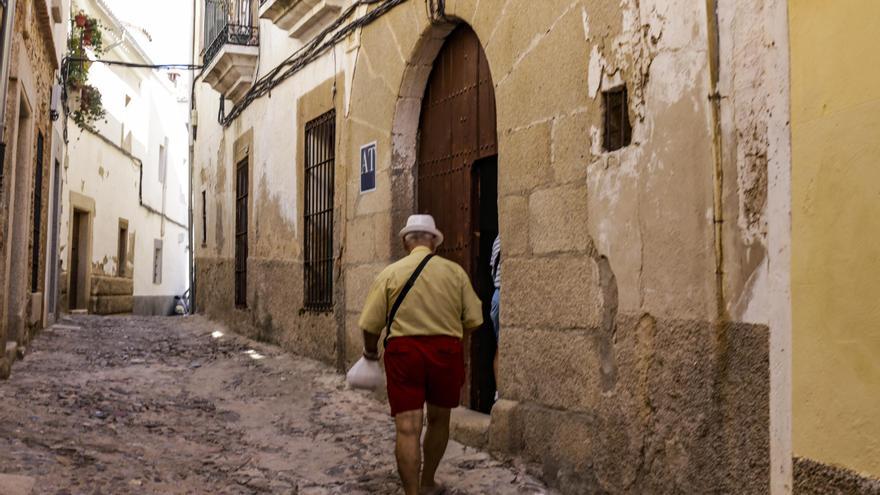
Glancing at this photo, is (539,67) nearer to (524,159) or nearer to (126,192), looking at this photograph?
(524,159)

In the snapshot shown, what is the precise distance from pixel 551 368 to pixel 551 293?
1.16 ft

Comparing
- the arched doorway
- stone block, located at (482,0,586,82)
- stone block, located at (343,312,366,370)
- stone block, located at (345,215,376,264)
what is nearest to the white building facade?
stone block, located at (345,215,376,264)

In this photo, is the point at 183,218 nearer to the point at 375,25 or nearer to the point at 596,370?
the point at 375,25

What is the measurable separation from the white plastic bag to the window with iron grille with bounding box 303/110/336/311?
3290mm

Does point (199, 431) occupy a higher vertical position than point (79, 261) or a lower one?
lower

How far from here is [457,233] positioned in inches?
223

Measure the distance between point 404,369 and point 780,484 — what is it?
67.7 inches

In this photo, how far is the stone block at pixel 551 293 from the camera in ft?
13.2

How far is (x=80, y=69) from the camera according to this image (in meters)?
13.0

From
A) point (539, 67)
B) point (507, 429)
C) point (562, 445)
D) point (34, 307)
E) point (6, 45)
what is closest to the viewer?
point (562, 445)

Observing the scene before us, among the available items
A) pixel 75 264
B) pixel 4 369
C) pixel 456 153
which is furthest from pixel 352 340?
pixel 75 264

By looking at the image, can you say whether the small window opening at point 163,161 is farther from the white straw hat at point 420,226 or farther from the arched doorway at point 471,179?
the white straw hat at point 420,226

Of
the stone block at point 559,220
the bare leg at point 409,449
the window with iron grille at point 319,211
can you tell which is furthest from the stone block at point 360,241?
the bare leg at point 409,449

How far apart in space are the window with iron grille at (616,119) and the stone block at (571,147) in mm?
120
